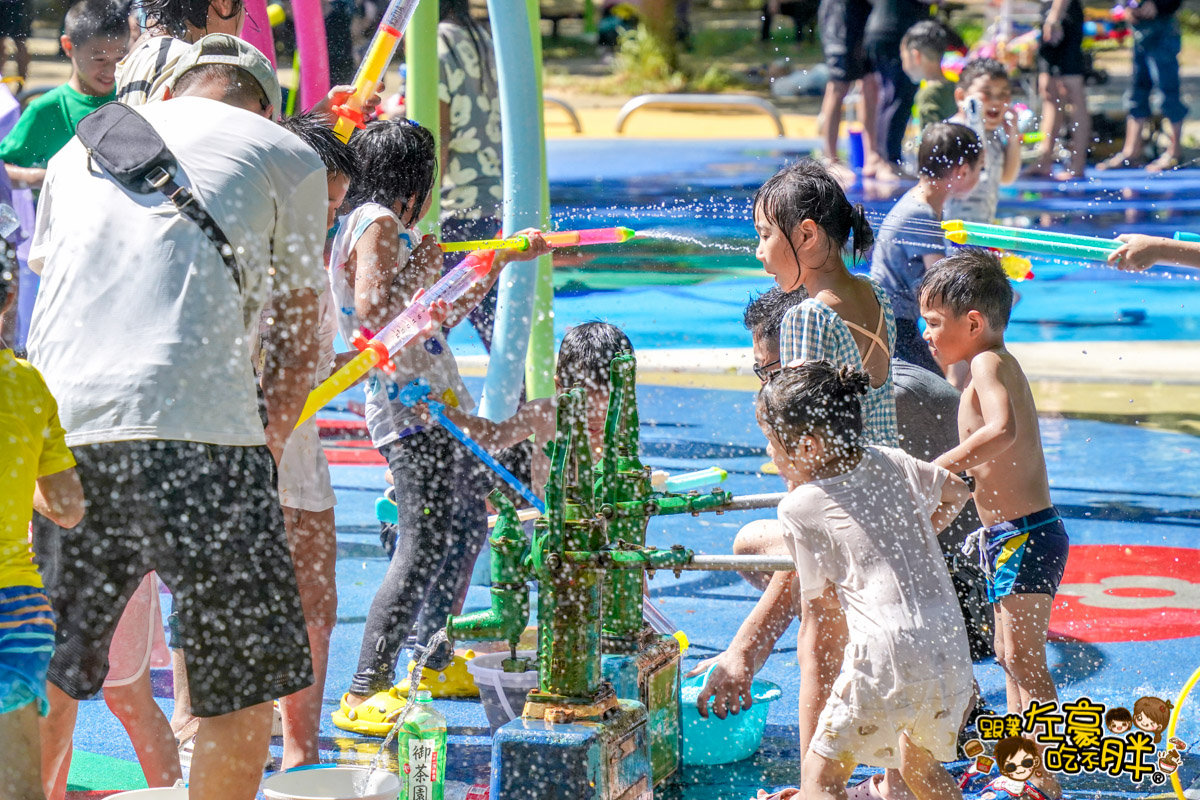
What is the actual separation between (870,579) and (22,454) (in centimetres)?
166

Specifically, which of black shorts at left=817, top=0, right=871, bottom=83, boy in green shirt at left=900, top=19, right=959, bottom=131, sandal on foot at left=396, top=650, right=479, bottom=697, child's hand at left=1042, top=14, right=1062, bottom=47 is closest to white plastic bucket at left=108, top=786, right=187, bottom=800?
sandal on foot at left=396, top=650, right=479, bottom=697

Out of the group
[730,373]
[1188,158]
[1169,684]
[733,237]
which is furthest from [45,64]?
[1169,684]

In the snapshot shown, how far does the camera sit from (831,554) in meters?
3.12

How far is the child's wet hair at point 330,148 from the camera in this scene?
410cm

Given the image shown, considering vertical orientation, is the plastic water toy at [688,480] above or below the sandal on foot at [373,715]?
above

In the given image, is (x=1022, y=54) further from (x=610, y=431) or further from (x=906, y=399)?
(x=610, y=431)

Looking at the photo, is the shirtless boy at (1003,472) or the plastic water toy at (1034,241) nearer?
the shirtless boy at (1003,472)

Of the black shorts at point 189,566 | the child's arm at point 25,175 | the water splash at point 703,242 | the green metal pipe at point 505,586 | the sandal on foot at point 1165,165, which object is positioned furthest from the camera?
the sandal on foot at point 1165,165

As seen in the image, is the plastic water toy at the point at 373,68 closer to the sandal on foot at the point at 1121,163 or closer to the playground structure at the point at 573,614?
the playground structure at the point at 573,614

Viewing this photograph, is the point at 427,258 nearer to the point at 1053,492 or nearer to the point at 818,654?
the point at 818,654

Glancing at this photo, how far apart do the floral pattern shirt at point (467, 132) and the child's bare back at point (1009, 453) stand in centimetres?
246

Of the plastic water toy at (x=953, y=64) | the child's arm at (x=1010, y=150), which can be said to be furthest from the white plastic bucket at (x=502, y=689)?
the plastic water toy at (x=953, y=64)

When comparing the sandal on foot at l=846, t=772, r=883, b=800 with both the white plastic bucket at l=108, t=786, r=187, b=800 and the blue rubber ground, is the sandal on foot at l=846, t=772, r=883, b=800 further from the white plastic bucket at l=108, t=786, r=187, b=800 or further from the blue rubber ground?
the white plastic bucket at l=108, t=786, r=187, b=800

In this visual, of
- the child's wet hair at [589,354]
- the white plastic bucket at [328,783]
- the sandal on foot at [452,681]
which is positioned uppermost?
the child's wet hair at [589,354]
